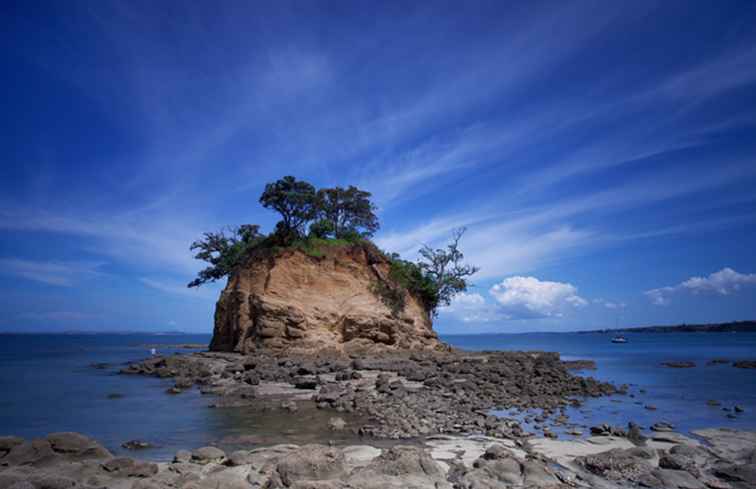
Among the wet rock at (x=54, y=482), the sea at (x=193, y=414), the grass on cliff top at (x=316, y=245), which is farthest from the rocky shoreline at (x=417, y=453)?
the grass on cliff top at (x=316, y=245)

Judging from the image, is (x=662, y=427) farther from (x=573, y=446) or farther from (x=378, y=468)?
(x=378, y=468)

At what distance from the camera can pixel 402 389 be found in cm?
1709

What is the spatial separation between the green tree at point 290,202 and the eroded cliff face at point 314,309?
2563 millimetres

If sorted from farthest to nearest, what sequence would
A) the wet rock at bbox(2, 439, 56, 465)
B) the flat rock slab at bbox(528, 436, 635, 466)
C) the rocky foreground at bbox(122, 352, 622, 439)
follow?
the rocky foreground at bbox(122, 352, 622, 439)
the flat rock slab at bbox(528, 436, 635, 466)
the wet rock at bbox(2, 439, 56, 465)

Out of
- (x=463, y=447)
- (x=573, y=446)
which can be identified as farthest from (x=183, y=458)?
(x=573, y=446)

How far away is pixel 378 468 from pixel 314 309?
23295mm

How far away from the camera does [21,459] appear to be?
8.80m

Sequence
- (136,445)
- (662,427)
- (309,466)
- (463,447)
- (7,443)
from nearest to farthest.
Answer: (309,466) → (7,443) → (463,447) → (136,445) → (662,427)

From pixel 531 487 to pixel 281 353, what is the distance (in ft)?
75.2

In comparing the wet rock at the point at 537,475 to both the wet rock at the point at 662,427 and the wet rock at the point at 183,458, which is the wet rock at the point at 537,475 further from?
the wet rock at the point at 183,458

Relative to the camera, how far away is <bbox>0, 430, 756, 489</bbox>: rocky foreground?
7500mm

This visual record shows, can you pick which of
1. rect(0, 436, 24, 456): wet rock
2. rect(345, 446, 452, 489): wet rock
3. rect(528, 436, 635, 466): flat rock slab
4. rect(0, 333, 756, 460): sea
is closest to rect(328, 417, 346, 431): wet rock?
rect(0, 333, 756, 460): sea

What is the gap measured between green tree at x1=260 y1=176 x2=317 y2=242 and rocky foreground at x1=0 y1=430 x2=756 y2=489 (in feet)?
83.8

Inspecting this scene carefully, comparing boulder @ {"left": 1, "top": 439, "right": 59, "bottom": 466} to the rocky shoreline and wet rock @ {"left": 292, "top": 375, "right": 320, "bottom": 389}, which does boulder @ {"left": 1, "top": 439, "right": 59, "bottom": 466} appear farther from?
wet rock @ {"left": 292, "top": 375, "right": 320, "bottom": 389}
